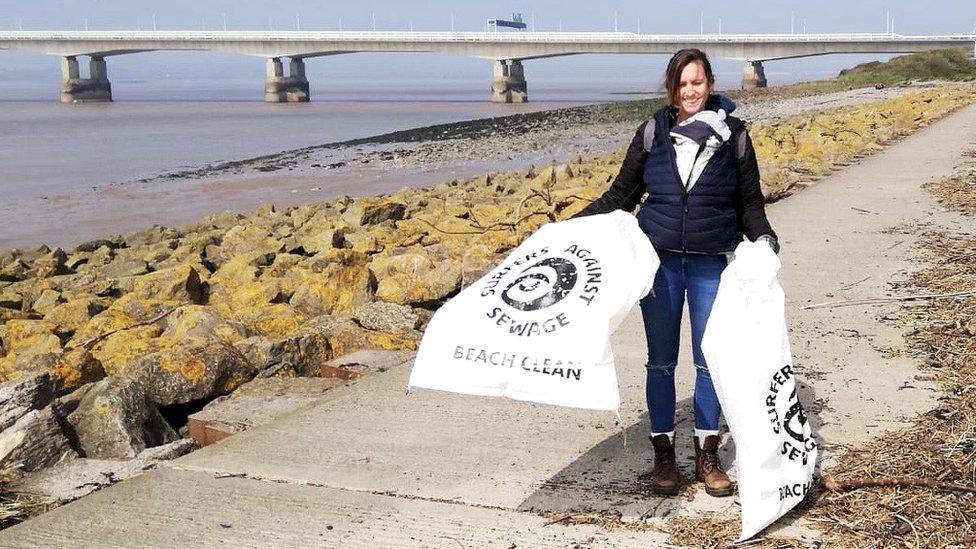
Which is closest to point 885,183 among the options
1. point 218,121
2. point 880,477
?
point 880,477

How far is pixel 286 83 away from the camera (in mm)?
92812

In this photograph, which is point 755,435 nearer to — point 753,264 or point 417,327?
point 753,264

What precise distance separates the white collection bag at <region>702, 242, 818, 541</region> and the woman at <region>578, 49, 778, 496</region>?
0.85 feet

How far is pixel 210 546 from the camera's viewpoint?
3385 mm

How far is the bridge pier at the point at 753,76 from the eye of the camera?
86250 millimetres

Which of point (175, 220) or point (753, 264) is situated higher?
point (753, 264)

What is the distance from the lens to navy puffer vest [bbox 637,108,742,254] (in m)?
3.70

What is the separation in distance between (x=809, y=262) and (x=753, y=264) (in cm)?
450

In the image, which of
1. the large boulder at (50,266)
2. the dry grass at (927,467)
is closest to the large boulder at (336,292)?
the dry grass at (927,467)

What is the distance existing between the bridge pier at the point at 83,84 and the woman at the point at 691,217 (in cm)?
9989

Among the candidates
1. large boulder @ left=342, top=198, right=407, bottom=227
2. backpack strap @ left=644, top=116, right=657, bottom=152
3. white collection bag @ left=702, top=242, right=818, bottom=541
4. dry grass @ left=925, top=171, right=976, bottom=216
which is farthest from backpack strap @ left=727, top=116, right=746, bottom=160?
large boulder @ left=342, top=198, right=407, bottom=227

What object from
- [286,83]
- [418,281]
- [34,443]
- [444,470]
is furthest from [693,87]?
[286,83]

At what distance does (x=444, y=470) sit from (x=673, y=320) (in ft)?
3.24

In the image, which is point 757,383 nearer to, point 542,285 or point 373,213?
point 542,285
